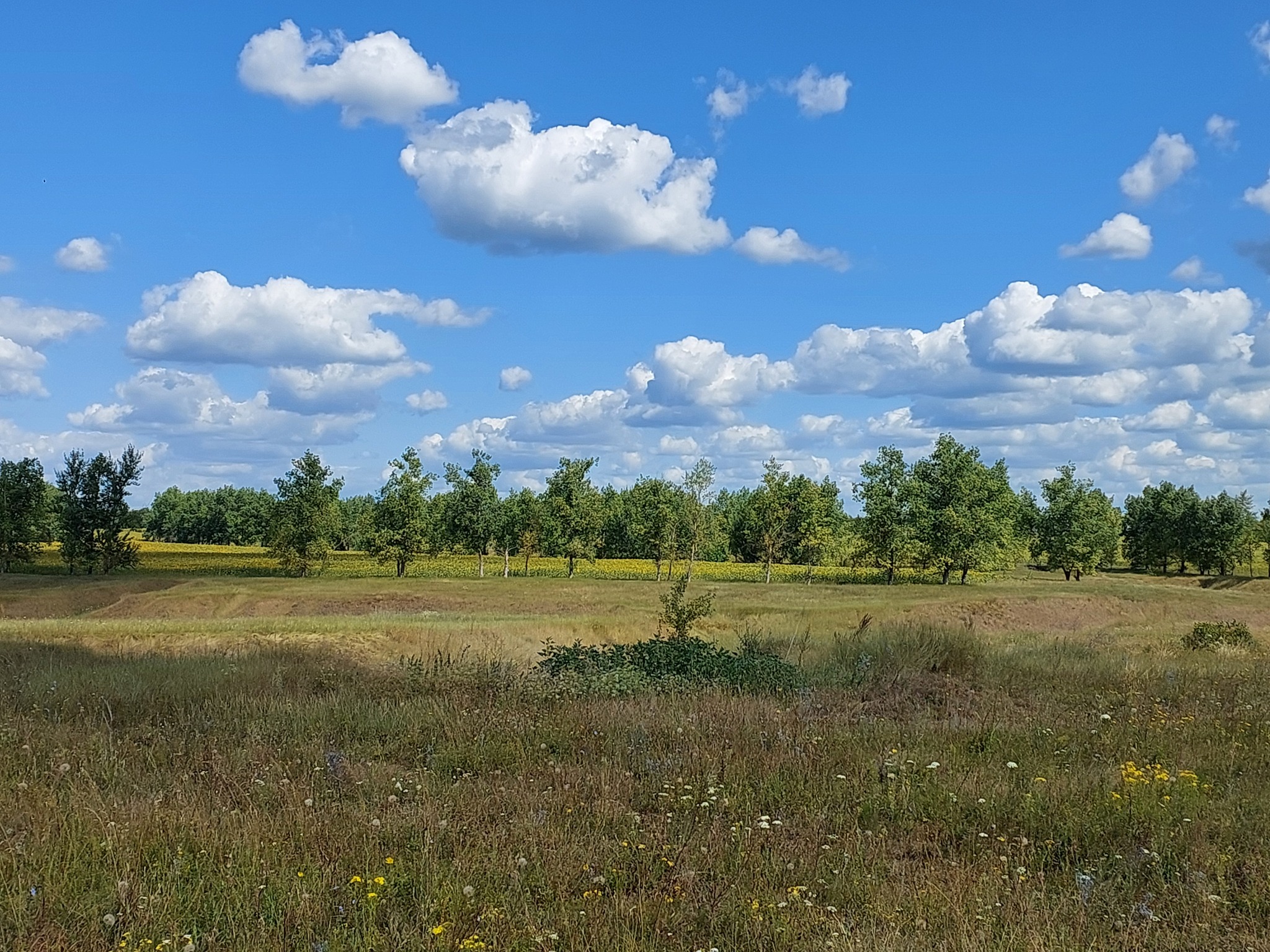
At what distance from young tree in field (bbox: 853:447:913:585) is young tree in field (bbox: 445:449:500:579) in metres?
30.8

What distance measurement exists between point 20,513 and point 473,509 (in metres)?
36.2

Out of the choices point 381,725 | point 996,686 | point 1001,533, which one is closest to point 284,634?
point 381,725

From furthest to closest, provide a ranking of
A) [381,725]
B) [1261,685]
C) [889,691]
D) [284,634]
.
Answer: [284,634]
[1261,685]
[889,691]
[381,725]

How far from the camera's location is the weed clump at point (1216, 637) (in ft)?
71.7

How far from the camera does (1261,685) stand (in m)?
13.9

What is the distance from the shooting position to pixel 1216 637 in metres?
22.4

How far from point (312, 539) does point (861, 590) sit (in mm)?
41744

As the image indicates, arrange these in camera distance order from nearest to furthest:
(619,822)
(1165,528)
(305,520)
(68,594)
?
(619,822), (68,594), (305,520), (1165,528)

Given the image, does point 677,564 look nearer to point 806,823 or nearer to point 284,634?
point 284,634

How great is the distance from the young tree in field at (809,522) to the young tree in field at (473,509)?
84.3ft

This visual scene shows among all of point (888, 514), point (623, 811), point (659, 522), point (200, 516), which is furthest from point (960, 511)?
point (200, 516)

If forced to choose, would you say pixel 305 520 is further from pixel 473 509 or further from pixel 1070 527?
pixel 1070 527

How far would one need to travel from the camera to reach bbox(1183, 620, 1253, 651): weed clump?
71.7 ft

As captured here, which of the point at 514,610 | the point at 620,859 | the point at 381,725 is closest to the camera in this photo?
the point at 620,859
